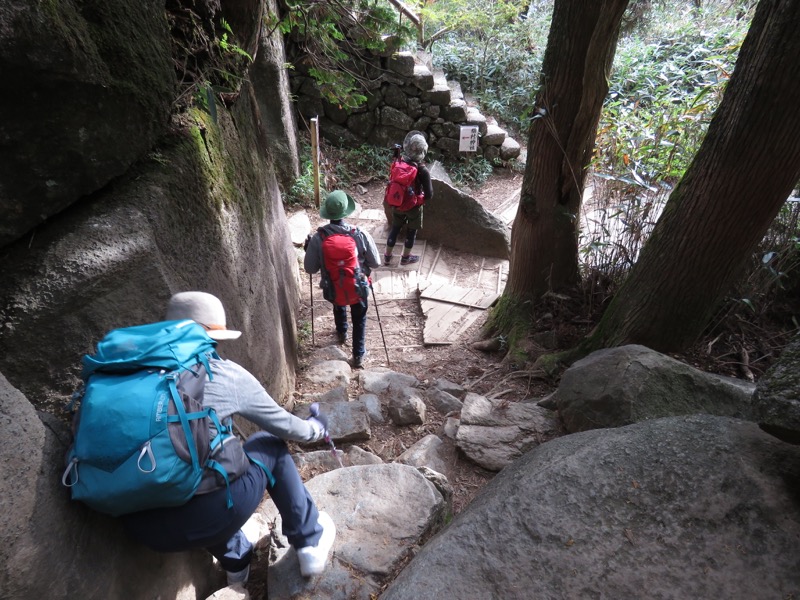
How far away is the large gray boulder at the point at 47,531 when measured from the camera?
130 cm

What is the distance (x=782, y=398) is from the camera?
1613 mm

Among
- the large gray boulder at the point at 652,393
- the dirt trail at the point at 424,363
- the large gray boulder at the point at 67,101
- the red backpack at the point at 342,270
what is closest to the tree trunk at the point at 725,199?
the large gray boulder at the point at 652,393

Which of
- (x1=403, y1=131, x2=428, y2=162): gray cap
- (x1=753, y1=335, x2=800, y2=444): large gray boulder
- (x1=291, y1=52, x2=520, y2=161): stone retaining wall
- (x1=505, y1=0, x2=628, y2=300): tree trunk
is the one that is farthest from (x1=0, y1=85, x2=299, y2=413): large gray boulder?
(x1=291, y1=52, x2=520, y2=161): stone retaining wall

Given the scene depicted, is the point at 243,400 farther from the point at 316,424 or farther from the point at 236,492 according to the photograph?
the point at 316,424

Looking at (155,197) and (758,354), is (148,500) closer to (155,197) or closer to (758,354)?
(155,197)

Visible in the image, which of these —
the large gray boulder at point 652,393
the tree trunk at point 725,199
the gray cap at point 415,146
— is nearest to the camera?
the tree trunk at point 725,199

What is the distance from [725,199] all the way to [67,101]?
339 cm

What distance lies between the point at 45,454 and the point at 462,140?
9.31 m

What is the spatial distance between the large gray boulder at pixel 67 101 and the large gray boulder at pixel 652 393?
9.41 ft

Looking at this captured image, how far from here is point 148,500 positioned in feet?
5.12

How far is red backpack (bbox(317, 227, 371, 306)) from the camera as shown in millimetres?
4586

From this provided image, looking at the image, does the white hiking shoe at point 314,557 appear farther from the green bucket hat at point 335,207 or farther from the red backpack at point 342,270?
the green bucket hat at point 335,207

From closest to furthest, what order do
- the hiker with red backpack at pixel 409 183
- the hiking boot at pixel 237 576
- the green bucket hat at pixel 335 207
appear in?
the hiking boot at pixel 237 576
the green bucket hat at pixel 335 207
the hiker with red backpack at pixel 409 183

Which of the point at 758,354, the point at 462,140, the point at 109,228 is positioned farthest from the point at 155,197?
the point at 462,140
